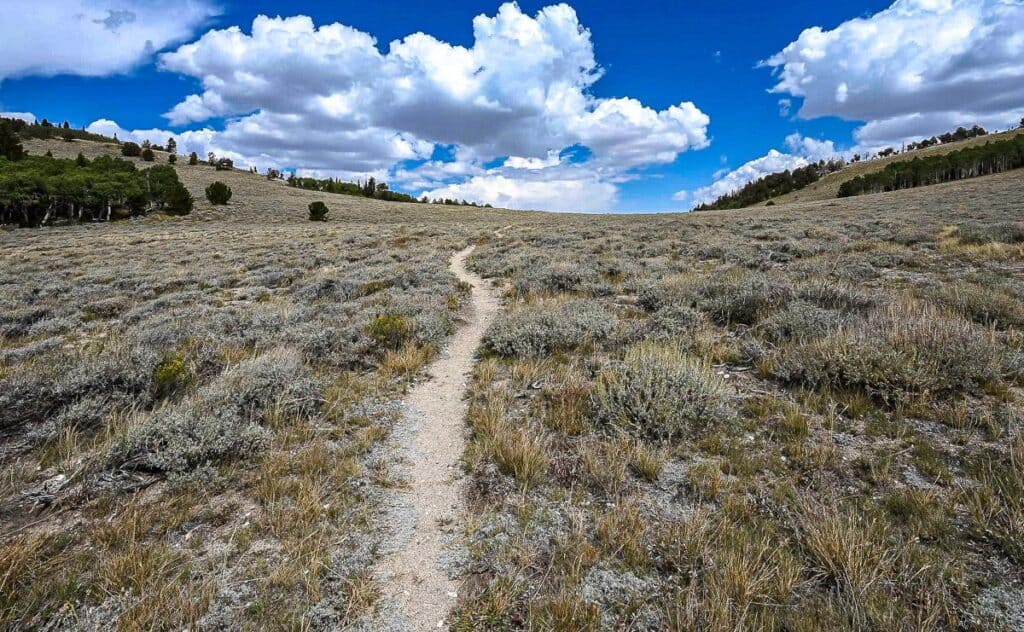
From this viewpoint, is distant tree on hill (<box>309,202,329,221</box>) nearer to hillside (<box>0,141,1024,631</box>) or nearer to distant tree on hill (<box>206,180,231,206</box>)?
distant tree on hill (<box>206,180,231,206</box>)

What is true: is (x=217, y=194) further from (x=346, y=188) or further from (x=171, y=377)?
(x=171, y=377)

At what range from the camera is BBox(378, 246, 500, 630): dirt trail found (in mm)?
2805

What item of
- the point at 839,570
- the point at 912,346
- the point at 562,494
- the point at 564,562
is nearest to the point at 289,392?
the point at 562,494

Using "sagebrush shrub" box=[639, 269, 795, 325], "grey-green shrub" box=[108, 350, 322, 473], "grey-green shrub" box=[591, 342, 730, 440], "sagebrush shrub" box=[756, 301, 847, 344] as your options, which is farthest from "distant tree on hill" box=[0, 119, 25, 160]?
"sagebrush shrub" box=[756, 301, 847, 344]

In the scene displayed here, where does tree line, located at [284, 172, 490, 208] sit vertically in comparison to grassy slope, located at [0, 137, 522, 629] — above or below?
above

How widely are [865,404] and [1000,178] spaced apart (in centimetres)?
7817

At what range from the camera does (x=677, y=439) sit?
4496mm

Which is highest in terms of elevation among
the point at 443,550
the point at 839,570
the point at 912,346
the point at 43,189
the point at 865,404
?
the point at 43,189

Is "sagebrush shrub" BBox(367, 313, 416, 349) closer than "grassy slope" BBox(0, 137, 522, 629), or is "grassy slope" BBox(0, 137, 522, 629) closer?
"grassy slope" BBox(0, 137, 522, 629)

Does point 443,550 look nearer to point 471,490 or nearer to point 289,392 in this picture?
point 471,490

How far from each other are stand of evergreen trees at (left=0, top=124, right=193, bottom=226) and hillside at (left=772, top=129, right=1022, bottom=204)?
105911 millimetres

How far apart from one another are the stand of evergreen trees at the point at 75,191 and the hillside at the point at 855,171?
105911 mm

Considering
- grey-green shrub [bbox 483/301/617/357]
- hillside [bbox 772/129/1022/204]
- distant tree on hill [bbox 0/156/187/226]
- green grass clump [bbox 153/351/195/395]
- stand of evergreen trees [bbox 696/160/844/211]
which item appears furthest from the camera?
stand of evergreen trees [bbox 696/160/844/211]

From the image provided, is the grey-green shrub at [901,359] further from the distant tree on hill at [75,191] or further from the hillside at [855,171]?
the hillside at [855,171]
